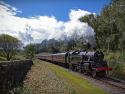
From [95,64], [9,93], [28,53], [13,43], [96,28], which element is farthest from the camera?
[13,43]

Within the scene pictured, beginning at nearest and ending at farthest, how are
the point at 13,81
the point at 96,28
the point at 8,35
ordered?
the point at 13,81 < the point at 96,28 < the point at 8,35

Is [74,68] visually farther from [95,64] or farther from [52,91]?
[52,91]

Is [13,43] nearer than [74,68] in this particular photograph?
No

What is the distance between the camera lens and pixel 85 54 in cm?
3850

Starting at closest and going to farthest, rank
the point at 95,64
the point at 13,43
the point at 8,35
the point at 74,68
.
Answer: the point at 95,64
the point at 74,68
the point at 13,43
the point at 8,35

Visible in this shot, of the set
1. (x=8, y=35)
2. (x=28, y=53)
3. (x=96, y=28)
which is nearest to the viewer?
(x=96, y=28)

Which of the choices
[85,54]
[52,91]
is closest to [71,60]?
[85,54]

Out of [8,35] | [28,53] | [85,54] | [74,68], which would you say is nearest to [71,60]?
[74,68]

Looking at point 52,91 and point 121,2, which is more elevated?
point 121,2

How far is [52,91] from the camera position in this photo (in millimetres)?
20094

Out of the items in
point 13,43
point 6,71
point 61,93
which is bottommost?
point 61,93

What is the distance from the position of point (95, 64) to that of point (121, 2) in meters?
10.5

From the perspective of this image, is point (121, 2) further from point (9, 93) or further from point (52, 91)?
point (9, 93)

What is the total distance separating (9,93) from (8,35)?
103174 mm
